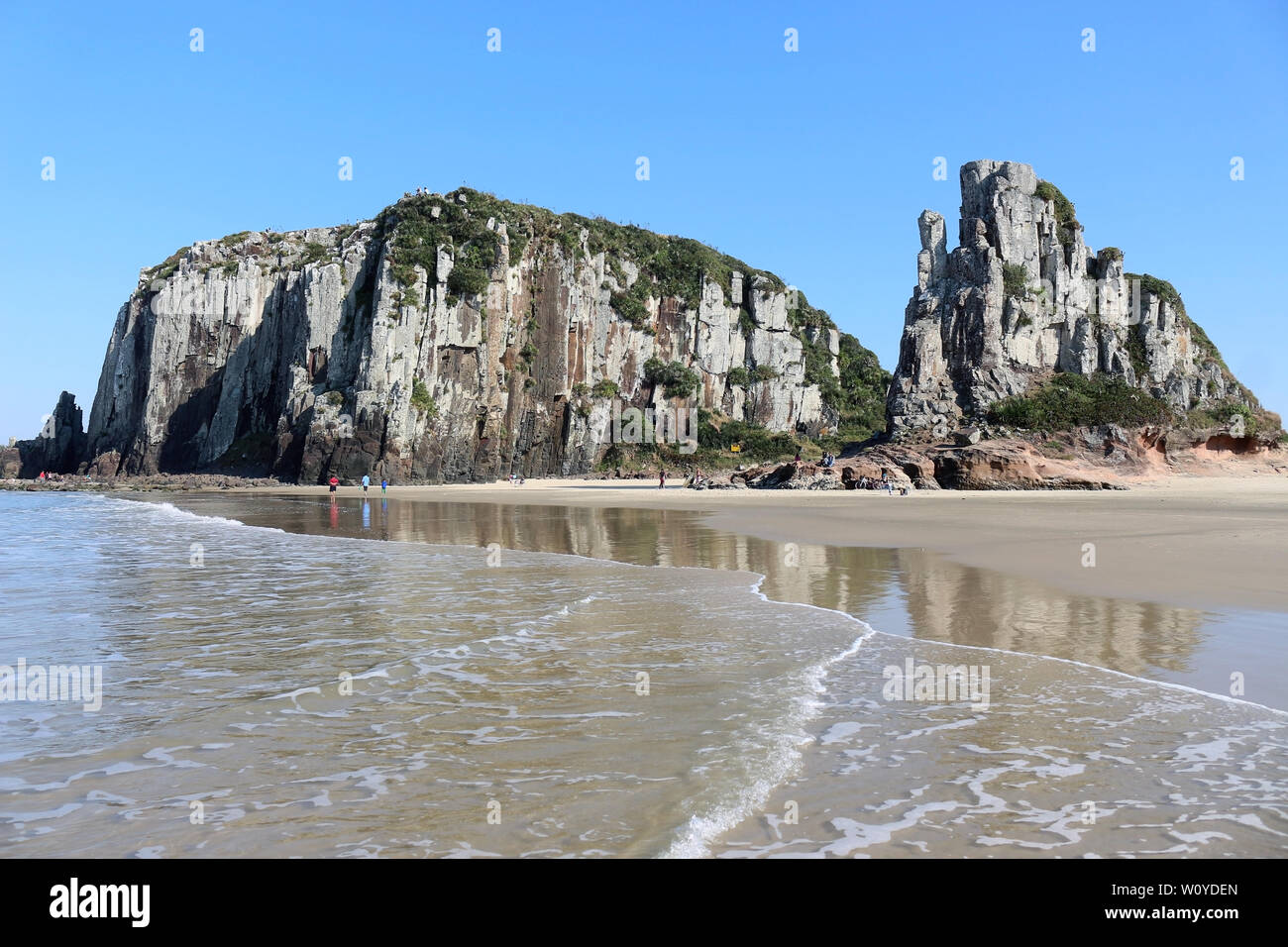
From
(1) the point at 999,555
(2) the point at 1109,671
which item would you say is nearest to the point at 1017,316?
(1) the point at 999,555

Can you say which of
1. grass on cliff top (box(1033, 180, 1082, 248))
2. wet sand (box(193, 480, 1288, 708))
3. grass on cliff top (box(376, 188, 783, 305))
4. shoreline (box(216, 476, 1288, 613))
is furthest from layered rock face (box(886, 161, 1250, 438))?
grass on cliff top (box(376, 188, 783, 305))

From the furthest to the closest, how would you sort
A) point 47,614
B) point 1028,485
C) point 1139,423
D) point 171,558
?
point 1139,423 → point 1028,485 → point 171,558 → point 47,614

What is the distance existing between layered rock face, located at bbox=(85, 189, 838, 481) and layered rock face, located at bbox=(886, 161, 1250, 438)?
34.1 meters

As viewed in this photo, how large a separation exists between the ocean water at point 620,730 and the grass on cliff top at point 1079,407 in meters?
36.7

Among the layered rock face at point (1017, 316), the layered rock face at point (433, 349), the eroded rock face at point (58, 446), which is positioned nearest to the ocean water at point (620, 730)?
the layered rock face at point (1017, 316)

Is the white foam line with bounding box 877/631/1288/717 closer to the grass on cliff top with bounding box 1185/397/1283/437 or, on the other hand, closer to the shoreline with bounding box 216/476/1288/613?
the shoreline with bounding box 216/476/1288/613

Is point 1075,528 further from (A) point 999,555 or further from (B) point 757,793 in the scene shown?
(B) point 757,793

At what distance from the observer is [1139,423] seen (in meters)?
44.8

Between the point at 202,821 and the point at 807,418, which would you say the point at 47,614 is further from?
the point at 807,418

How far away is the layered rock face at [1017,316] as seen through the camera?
154 feet

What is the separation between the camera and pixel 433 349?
6538 centimetres
